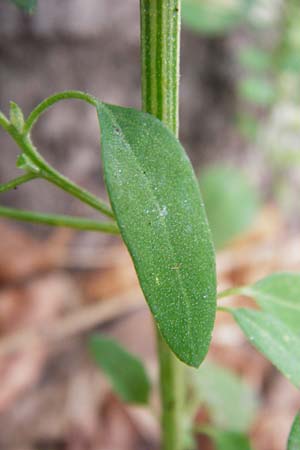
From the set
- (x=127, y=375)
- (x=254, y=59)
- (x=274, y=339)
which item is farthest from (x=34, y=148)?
(x=254, y=59)

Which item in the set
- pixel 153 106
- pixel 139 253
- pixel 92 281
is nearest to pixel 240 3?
pixel 92 281

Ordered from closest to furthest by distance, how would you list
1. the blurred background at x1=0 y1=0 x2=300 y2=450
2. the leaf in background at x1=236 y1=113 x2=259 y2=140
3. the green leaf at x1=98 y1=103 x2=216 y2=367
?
the green leaf at x1=98 y1=103 x2=216 y2=367, the blurred background at x1=0 y1=0 x2=300 y2=450, the leaf in background at x1=236 y1=113 x2=259 y2=140

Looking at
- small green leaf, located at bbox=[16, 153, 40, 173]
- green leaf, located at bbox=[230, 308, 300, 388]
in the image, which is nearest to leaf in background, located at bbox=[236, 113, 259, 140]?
green leaf, located at bbox=[230, 308, 300, 388]

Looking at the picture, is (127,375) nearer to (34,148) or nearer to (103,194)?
(34,148)

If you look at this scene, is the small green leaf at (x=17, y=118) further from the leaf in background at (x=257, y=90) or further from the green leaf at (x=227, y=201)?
the leaf in background at (x=257, y=90)

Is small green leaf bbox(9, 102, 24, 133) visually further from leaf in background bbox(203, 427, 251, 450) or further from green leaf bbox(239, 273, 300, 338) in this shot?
leaf in background bbox(203, 427, 251, 450)

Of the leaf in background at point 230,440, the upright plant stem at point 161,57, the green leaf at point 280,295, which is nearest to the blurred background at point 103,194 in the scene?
the leaf in background at point 230,440

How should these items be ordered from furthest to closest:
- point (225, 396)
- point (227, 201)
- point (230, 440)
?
point (227, 201), point (225, 396), point (230, 440)

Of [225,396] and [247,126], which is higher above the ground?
[247,126]
